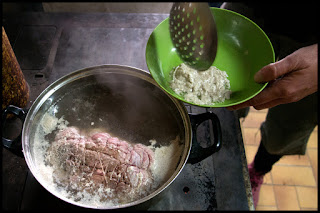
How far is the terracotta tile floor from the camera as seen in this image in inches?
77.2

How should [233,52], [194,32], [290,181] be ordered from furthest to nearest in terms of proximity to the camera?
[290,181]
[233,52]
[194,32]

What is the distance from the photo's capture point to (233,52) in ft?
4.02

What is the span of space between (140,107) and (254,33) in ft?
2.09

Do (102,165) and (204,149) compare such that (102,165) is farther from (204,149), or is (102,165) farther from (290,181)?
(290,181)

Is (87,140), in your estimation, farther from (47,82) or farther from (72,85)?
(47,82)

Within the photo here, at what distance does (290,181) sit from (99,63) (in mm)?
1749

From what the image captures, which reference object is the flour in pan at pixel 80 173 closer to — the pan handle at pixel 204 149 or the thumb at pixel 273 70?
the pan handle at pixel 204 149

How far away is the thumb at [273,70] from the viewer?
977mm

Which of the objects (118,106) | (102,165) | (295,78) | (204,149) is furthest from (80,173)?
(295,78)

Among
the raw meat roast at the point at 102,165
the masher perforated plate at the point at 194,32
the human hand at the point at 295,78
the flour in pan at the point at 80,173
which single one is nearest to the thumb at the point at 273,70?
the human hand at the point at 295,78

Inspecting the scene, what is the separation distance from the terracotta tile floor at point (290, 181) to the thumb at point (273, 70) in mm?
1240

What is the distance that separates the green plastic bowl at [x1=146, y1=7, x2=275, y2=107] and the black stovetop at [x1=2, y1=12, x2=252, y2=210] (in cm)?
22

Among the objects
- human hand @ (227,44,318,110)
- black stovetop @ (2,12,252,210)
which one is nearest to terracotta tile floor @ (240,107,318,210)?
black stovetop @ (2,12,252,210)

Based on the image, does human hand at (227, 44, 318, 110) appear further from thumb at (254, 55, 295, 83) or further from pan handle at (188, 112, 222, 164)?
pan handle at (188, 112, 222, 164)
